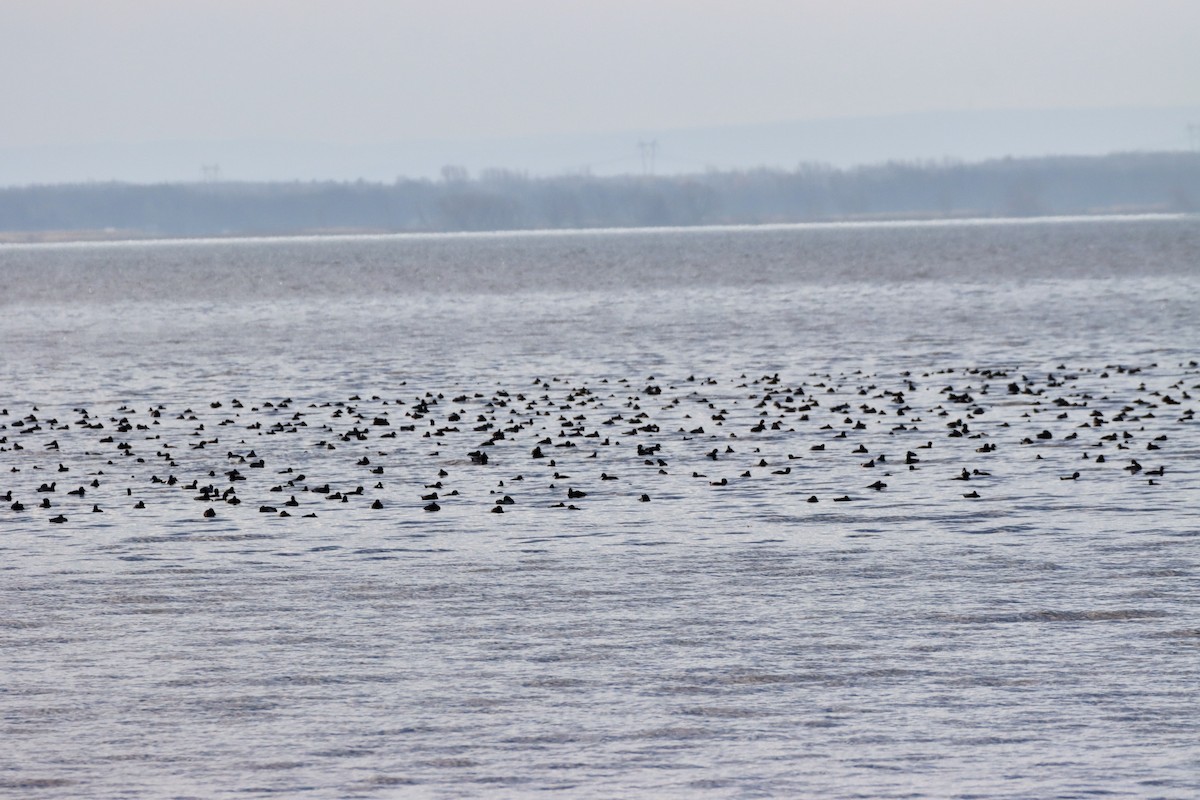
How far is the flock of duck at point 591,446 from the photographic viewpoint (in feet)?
73.8

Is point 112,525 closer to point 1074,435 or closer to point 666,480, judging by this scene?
point 666,480

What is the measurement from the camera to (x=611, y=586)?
16.5 metres

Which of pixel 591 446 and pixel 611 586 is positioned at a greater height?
pixel 611 586

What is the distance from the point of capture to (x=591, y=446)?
27.5 meters

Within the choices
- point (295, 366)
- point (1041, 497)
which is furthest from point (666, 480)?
point (295, 366)

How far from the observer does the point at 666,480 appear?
23.7 meters

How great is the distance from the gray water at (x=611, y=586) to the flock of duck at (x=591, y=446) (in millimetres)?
111

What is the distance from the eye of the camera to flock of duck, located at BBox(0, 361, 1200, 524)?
2248cm

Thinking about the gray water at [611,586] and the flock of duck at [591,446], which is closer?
the gray water at [611,586]

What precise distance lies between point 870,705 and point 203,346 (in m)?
48.8

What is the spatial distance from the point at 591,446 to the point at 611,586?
10996mm

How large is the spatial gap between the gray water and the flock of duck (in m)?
0.11

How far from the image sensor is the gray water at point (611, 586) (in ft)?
37.2

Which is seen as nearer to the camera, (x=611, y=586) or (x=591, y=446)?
(x=611, y=586)
